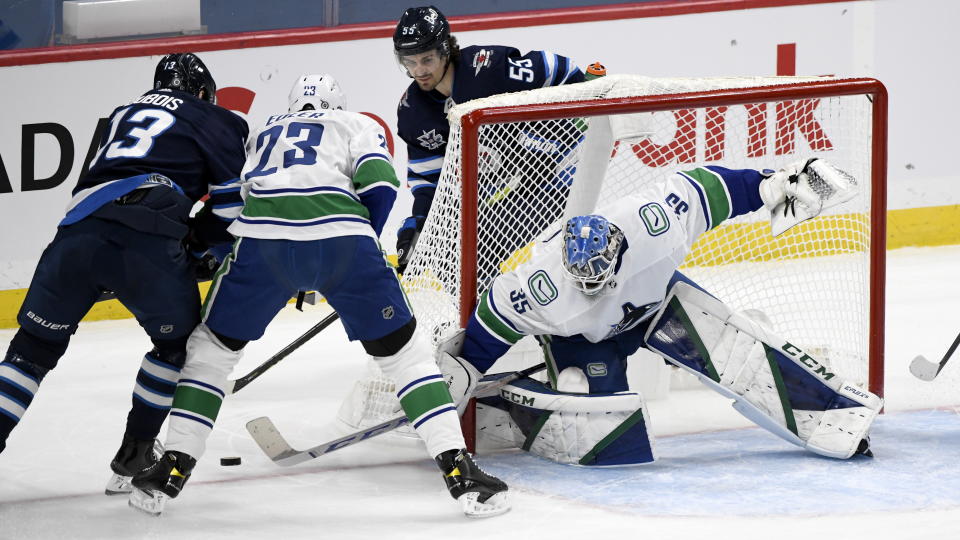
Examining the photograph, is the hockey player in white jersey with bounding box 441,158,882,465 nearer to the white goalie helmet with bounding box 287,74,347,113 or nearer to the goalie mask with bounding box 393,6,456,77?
the white goalie helmet with bounding box 287,74,347,113

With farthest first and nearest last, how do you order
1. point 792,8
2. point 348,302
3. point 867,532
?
point 792,8 < point 348,302 < point 867,532

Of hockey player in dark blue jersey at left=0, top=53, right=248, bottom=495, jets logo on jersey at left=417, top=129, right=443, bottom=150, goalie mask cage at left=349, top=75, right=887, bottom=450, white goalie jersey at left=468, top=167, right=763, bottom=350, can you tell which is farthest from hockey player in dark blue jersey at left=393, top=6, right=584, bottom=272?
hockey player in dark blue jersey at left=0, top=53, right=248, bottom=495

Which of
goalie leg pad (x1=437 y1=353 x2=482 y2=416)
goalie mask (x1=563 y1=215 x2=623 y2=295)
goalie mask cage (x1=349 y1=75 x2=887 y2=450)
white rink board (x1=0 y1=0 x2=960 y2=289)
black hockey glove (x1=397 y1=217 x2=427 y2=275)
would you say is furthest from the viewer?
white rink board (x1=0 y1=0 x2=960 y2=289)

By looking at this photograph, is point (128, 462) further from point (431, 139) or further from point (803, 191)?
point (803, 191)

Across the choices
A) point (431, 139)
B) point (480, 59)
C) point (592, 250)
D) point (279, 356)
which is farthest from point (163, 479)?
point (480, 59)

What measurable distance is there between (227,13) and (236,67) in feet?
0.71

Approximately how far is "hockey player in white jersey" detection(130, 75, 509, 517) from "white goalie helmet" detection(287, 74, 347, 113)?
5.3 inches

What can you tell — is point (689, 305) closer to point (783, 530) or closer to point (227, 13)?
point (783, 530)

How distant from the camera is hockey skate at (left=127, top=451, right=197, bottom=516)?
309cm

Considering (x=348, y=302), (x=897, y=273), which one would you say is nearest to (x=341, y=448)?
(x=348, y=302)

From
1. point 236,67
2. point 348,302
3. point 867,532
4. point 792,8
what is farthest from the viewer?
point 792,8

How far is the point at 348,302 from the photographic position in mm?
3141

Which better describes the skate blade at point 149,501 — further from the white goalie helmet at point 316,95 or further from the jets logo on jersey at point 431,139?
the jets logo on jersey at point 431,139

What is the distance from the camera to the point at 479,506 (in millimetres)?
3080
